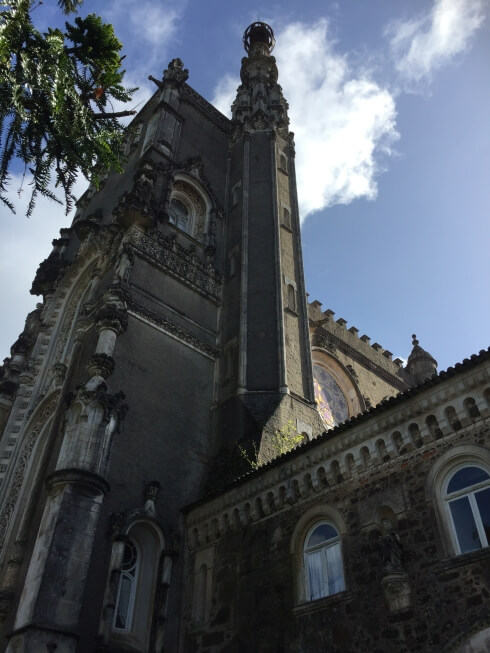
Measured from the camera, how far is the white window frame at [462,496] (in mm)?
9078

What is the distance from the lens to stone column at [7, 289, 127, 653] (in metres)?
10.9

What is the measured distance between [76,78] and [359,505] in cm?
973

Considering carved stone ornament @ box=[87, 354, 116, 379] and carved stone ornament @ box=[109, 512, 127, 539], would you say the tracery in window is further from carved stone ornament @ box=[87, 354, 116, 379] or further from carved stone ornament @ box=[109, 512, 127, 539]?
carved stone ornament @ box=[109, 512, 127, 539]

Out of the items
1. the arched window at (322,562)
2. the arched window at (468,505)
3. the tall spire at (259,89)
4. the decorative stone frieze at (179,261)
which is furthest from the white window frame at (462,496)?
the tall spire at (259,89)

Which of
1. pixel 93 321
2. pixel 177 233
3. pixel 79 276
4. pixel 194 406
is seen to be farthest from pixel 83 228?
pixel 194 406

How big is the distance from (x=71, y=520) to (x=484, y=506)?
830cm

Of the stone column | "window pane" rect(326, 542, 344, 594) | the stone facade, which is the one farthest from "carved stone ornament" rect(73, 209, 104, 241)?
"window pane" rect(326, 542, 344, 594)

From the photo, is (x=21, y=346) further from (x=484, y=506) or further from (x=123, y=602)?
(x=484, y=506)

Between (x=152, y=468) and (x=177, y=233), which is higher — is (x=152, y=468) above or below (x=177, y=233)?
below

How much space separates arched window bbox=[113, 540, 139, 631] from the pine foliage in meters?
8.31

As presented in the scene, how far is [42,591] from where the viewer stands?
1109cm

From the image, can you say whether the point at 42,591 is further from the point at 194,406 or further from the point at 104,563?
the point at 194,406

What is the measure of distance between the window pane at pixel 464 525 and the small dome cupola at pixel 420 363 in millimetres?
19295

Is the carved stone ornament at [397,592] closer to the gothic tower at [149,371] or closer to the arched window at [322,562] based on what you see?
the arched window at [322,562]
